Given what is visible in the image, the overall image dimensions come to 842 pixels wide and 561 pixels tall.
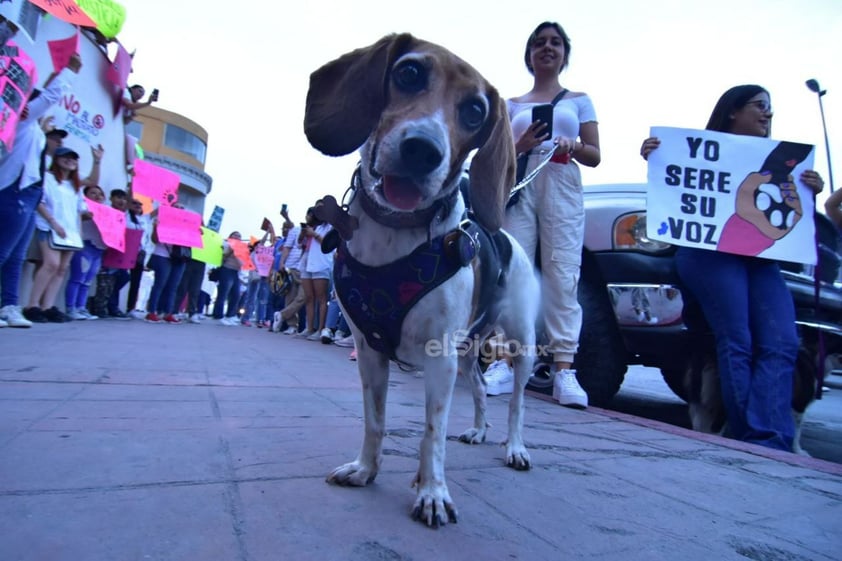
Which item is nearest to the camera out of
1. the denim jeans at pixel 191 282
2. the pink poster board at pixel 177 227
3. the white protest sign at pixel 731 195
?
the white protest sign at pixel 731 195

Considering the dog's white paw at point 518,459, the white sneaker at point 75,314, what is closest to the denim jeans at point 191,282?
the white sneaker at point 75,314

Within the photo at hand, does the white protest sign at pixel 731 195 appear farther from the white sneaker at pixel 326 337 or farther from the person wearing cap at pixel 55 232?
the person wearing cap at pixel 55 232

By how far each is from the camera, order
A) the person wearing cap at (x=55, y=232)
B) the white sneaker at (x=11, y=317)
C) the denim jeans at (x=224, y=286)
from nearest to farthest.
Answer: the white sneaker at (x=11, y=317) → the person wearing cap at (x=55, y=232) → the denim jeans at (x=224, y=286)

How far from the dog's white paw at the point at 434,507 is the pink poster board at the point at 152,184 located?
942 cm

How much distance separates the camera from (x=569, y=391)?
11.6 ft

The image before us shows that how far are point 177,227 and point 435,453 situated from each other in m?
9.13

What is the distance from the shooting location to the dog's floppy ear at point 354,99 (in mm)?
1729

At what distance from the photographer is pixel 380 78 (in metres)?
1.72

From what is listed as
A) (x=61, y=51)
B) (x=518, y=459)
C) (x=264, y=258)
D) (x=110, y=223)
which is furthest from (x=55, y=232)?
(x=264, y=258)

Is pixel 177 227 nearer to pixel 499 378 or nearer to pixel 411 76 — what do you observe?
pixel 499 378

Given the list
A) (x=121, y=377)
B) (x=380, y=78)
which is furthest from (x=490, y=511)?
(x=121, y=377)

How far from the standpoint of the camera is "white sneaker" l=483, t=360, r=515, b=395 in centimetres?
387

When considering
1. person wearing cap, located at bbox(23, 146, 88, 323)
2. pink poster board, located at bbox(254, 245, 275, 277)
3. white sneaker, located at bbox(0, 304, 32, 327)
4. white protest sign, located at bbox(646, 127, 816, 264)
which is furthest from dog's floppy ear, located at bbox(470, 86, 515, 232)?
pink poster board, located at bbox(254, 245, 275, 277)

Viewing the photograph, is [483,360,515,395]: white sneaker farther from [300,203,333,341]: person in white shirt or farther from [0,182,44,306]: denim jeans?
[0,182,44,306]: denim jeans
